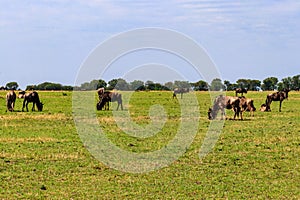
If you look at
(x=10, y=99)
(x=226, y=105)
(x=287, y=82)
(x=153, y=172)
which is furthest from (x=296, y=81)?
(x=153, y=172)

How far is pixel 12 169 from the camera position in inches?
598

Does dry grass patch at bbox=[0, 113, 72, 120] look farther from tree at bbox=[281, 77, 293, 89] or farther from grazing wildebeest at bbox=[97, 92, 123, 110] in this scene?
tree at bbox=[281, 77, 293, 89]

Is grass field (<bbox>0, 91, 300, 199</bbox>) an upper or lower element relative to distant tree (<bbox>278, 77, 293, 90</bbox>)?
lower

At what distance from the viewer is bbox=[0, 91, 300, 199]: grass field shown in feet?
42.0

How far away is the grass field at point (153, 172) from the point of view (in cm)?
1280

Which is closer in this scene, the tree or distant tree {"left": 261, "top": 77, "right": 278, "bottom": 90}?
the tree

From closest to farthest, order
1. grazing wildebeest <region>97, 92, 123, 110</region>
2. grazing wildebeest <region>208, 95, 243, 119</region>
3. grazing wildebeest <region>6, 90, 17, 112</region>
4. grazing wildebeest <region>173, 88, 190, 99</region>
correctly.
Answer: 1. grazing wildebeest <region>208, 95, 243, 119</region>
2. grazing wildebeest <region>6, 90, 17, 112</region>
3. grazing wildebeest <region>97, 92, 123, 110</region>
4. grazing wildebeest <region>173, 88, 190, 99</region>

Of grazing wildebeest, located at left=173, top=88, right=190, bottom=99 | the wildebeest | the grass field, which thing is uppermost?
grazing wildebeest, located at left=173, top=88, right=190, bottom=99

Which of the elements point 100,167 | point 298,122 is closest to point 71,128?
point 100,167

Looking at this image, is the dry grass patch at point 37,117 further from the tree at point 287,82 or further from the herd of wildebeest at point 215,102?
the tree at point 287,82

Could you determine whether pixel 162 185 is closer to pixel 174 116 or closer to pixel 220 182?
pixel 220 182

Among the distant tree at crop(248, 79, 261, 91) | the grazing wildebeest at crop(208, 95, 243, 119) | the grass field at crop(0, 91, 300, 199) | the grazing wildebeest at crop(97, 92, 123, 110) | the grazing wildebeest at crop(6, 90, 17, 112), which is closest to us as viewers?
the grass field at crop(0, 91, 300, 199)

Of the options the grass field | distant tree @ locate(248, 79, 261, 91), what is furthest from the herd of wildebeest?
distant tree @ locate(248, 79, 261, 91)

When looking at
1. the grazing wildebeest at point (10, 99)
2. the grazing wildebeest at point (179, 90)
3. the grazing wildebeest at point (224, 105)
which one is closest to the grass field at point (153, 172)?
the grazing wildebeest at point (224, 105)
